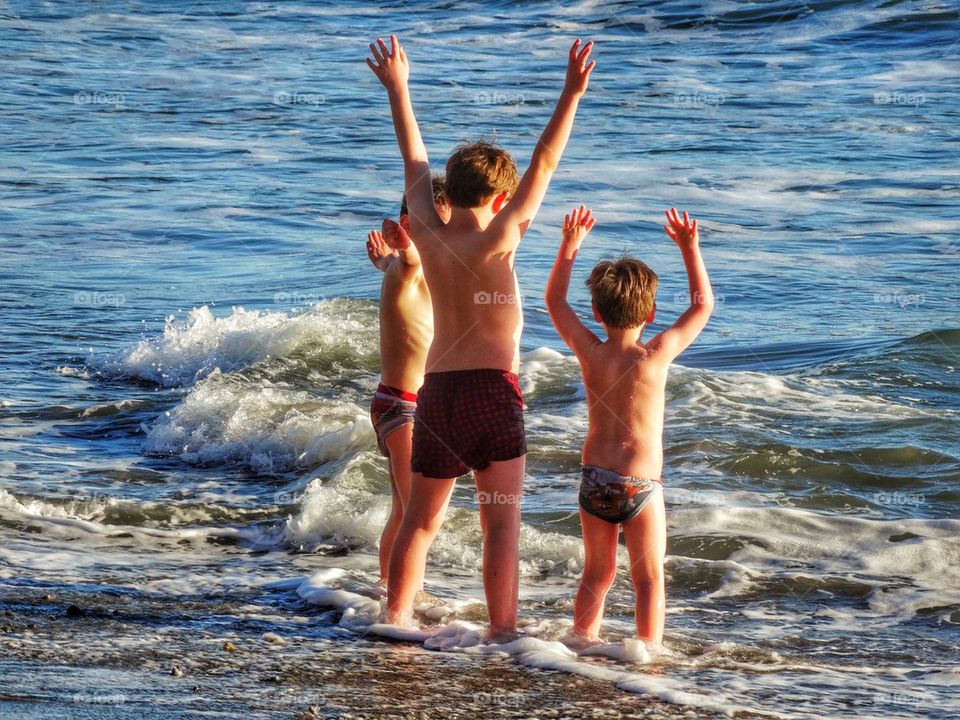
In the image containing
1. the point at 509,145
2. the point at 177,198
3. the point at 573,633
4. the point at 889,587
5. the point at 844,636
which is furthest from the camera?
the point at 509,145

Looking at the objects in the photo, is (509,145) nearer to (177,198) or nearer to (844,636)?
(177,198)

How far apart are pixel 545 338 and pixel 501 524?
6.27 m

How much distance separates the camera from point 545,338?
10438 mm

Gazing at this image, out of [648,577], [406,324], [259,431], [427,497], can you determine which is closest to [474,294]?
[406,324]

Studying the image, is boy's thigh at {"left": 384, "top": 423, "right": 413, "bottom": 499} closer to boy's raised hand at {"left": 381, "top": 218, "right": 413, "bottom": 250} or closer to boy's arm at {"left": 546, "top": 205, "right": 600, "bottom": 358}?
boy's raised hand at {"left": 381, "top": 218, "right": 413, "bottom": 250}

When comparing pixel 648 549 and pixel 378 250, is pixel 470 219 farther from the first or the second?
pixel 648 549

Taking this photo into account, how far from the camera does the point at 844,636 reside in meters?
4.89

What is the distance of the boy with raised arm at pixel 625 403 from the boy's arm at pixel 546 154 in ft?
0.57

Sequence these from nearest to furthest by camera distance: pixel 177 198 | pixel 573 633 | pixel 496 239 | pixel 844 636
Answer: pixel 496 239 < pixel 573 633 < pixel 844 636 < pixel 177 198

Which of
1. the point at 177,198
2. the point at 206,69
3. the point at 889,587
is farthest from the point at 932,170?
the point at 206,69

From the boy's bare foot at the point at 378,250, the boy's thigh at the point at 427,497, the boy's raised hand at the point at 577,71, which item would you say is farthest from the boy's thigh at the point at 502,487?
the boy's raised hand at the point at 577,71

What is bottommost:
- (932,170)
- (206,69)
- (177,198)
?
(177,198)

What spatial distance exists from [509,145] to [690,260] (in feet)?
44.8

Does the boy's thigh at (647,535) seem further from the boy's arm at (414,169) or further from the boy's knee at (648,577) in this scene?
the boy's arm at (414,169)
